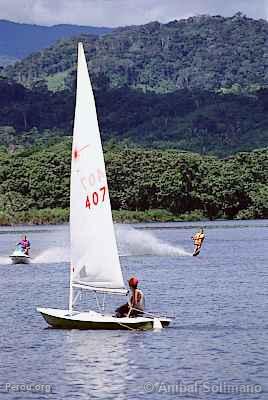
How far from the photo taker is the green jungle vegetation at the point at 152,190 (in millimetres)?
180750

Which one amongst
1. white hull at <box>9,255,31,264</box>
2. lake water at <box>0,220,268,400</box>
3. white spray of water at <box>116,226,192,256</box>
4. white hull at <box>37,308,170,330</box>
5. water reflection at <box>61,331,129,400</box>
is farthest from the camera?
white spray of water at <box>116,226,192,256</box>

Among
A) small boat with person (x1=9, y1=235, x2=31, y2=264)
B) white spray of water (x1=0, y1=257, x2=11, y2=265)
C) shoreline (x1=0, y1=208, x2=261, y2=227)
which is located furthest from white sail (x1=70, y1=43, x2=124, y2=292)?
shoreline (x1=0, y1=208, x2=261, y2=227)

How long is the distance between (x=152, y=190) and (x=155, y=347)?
487 feet

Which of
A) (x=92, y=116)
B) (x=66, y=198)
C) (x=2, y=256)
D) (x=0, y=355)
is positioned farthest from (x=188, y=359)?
(x=66, y=198)

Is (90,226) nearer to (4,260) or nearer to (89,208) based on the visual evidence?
(89,208)

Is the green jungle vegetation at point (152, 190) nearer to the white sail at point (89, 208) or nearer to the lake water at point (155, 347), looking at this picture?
the lake water at point (155, 347)

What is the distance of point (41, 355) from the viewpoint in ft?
116

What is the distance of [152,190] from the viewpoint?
603 feet

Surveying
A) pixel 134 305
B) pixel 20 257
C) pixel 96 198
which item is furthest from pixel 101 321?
pixel 20 257

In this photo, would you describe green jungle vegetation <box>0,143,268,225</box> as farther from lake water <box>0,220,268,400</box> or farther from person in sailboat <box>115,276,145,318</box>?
person in sailboat <box>115,276,145,318</box>

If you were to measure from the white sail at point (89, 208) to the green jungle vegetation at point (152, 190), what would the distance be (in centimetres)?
13863

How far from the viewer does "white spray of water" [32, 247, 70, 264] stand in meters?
86.3

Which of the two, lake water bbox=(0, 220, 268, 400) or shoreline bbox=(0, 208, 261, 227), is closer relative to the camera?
lake water bbox=(0, 220, 268, 400)

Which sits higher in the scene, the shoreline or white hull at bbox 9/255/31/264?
white hull at bbox 9/255/31/264
